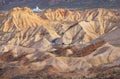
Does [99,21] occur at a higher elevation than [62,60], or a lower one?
higher

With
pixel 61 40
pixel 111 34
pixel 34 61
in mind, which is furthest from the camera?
pixel 61 40

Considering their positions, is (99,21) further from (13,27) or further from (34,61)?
(34,61)

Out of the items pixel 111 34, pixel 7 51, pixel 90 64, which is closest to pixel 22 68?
pixel 90 64

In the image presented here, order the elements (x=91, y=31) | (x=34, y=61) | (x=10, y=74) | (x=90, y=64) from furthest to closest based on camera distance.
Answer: (x=91, y=31), (x=34, y=61), (x=90, y=64), (x=10, y=74)

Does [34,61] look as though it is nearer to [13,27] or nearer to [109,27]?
[109,27]

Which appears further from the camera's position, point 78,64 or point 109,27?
point 109,27

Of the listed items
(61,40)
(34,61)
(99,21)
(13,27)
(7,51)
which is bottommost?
(34,61)

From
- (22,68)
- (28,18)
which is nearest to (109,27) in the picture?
(28,18)
